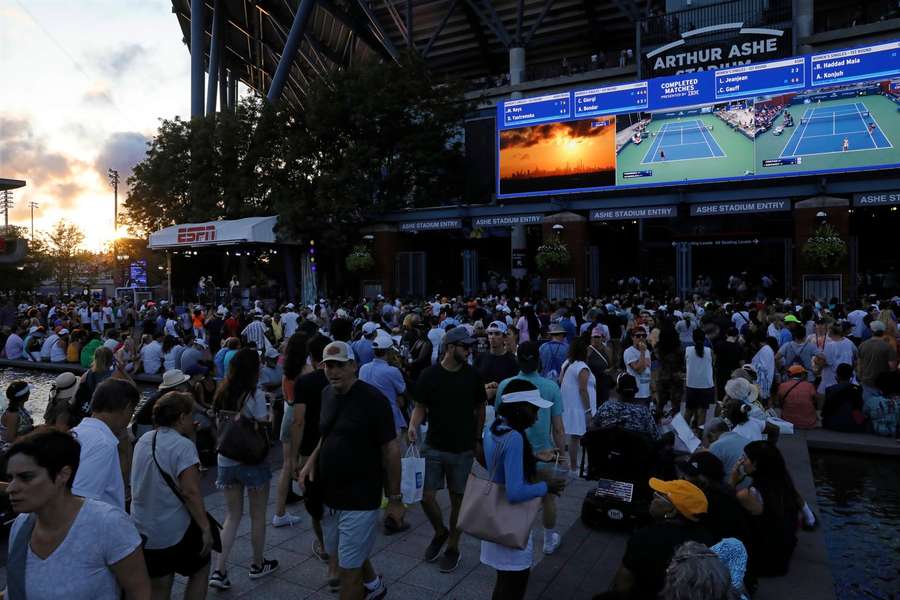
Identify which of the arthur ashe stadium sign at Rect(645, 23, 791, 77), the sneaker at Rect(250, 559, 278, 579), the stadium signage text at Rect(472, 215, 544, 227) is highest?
the arthur ashe stadium sign at Rect(645, 23, 791, 77)

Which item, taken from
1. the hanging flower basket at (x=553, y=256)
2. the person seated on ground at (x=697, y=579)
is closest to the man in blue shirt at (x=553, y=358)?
the person seated on ground at (x=697, y=579)

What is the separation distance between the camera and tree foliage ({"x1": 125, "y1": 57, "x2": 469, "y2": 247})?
30.2 meters

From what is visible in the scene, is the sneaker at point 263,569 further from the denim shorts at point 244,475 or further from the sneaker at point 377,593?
the sneaker at point 377,593

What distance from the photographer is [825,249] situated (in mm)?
21406

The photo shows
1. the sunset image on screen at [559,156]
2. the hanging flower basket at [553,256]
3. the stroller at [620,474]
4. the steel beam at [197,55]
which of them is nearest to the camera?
the stroller at [620,474]

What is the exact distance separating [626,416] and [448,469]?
1.89 meters

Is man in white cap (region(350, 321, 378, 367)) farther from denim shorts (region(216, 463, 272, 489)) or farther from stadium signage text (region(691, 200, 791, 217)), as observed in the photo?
stadium signage text (region(691, 200, 791, 217))

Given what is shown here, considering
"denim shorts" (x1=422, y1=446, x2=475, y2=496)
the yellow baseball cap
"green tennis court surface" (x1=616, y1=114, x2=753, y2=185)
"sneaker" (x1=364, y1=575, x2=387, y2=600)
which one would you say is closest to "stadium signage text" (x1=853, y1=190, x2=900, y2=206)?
"green tennis court surface" (x1=616, y1=114, x2=753, y2=185)

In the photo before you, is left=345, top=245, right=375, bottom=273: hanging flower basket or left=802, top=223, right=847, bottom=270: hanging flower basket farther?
left=345, top=245, right=375, bottom=273: hanging flower basket

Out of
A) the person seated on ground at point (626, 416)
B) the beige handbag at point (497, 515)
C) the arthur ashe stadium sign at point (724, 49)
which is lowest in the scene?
the beige handbag at point (497, 515)

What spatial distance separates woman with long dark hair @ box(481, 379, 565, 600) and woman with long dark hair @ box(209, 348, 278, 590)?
211 centimetres

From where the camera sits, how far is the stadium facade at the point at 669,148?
899 inches

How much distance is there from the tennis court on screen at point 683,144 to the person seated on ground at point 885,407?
1685 centimetres

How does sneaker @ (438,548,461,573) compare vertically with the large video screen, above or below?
below
